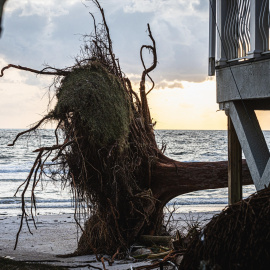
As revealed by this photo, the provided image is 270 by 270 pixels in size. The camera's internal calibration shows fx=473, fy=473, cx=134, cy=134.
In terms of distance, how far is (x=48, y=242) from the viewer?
→ 11773mm

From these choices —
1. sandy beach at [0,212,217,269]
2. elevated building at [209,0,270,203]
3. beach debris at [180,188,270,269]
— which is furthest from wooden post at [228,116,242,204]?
beach debris at [180,188,270,269]

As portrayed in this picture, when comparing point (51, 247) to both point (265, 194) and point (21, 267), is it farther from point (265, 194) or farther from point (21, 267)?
point (265, 194)

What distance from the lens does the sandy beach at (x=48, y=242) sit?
Result: 346 inches

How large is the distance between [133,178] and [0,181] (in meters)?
21.7

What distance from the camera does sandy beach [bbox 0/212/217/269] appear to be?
28.9ft

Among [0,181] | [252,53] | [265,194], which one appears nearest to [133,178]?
[252,53]

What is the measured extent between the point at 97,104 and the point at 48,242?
4.66 m

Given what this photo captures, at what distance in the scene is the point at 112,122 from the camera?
8898 millimetres

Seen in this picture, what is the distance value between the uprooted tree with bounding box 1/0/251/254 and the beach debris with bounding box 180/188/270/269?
4291 millimetres

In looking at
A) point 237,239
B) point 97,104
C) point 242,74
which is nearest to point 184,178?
point 97,104

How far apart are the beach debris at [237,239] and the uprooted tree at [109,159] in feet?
14.1

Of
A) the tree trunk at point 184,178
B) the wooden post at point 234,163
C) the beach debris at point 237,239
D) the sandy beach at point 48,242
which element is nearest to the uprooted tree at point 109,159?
the tree trunk at point 184,178

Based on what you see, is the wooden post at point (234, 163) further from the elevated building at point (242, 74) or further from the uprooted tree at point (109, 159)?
the uprooted tree at point (109, 159)

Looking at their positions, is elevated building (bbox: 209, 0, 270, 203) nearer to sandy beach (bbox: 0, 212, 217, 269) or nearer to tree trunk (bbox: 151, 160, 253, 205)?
sandy beach (bbox: 0, 212, 217, 269)
